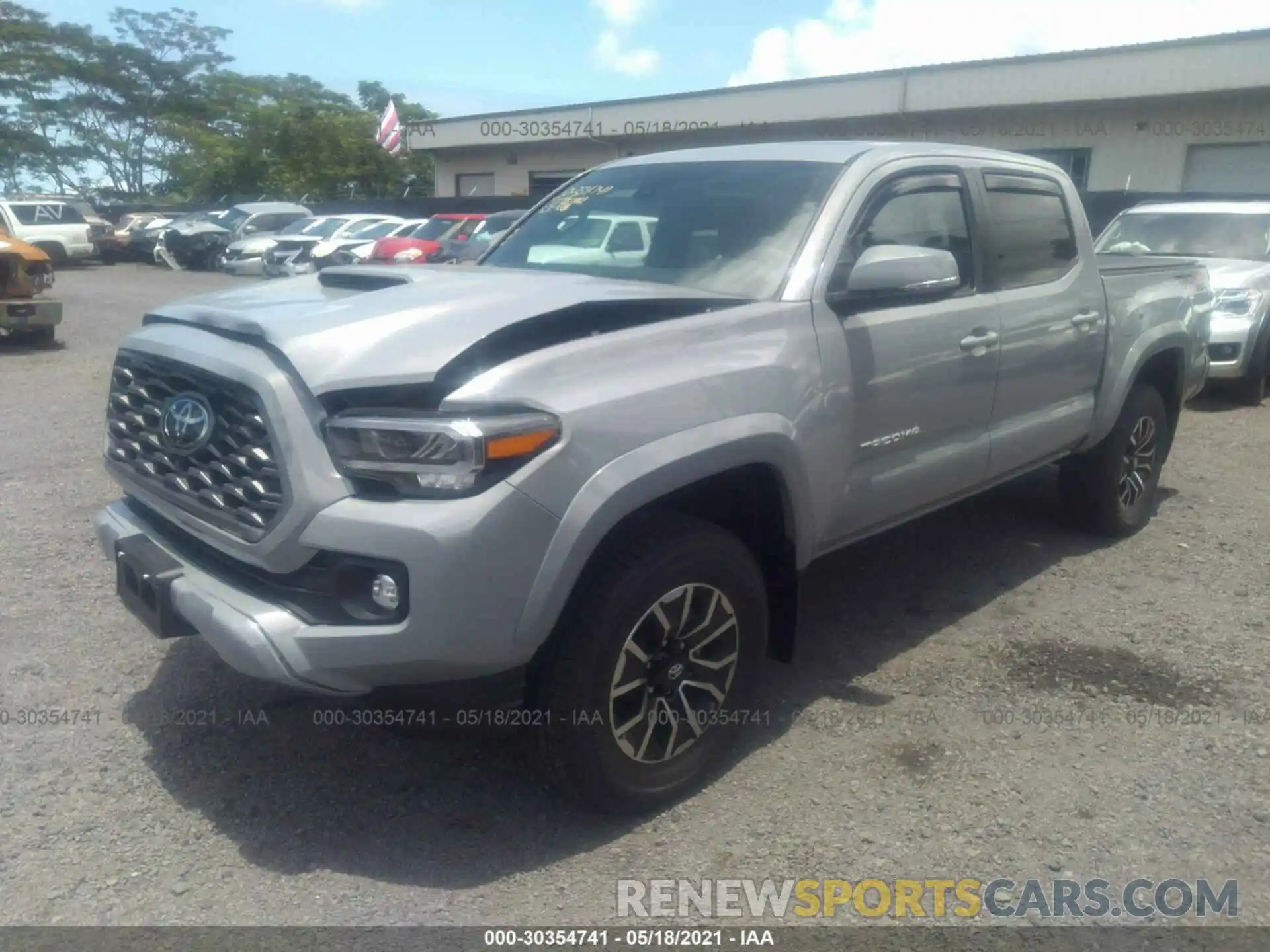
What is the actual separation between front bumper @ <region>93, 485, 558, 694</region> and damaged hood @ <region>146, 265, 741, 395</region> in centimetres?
37

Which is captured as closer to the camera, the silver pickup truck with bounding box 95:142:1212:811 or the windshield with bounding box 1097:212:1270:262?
the silver pickup truck with bounding box 95:142:1212:811

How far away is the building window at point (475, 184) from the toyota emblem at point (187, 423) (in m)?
32.6

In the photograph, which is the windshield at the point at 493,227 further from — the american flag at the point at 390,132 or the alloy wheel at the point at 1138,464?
the american flag at the point at 390,132

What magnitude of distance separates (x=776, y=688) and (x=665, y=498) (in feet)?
4.05

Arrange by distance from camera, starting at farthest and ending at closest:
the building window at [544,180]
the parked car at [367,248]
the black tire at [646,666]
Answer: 1. the building window at [544,180]
2. the parked car at [367,248]
3. the black tire at [646,666]

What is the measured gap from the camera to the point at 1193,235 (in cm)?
1065

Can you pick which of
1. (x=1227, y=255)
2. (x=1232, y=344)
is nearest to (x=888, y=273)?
(x=1232, y=344)

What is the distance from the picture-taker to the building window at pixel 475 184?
3475 centimetres

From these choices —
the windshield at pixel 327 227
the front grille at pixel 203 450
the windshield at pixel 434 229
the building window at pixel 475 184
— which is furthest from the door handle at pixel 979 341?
the building window at pixel 475 184

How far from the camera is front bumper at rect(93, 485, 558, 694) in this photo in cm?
260

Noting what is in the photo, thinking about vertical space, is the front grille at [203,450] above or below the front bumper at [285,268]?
above

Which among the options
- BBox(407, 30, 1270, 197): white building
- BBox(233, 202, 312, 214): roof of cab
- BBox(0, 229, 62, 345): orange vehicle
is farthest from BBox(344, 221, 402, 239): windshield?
BBox(0, 229, 62, 345): orange vehicle

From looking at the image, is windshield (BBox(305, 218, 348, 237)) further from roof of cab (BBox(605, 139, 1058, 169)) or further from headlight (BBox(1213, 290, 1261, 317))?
roof of cab (BBox(605, 139, 1058, 169))

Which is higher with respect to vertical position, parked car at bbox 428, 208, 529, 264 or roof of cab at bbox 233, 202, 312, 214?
roof of cab at bbox 233, 202, 312, 214
